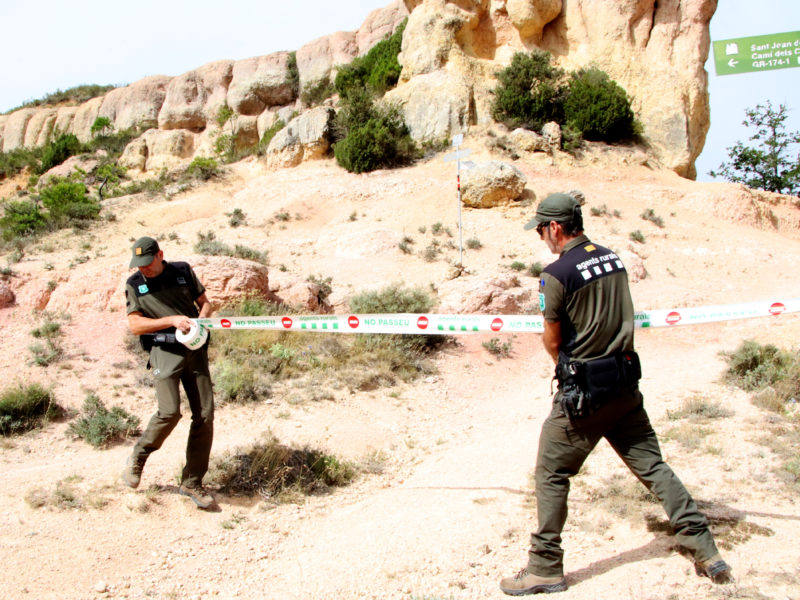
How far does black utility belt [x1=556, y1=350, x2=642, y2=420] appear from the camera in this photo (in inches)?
118

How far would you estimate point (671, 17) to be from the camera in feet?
78.8

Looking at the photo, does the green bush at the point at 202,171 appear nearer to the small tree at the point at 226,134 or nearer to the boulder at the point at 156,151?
the small tree at the point at 226,134

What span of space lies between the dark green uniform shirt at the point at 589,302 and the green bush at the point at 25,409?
527cm

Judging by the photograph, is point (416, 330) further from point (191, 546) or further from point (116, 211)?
point (116, 211)

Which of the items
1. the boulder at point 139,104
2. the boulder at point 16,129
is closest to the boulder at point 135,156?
the boulder at point 139,104

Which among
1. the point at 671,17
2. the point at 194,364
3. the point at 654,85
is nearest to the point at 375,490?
the point at 194,364

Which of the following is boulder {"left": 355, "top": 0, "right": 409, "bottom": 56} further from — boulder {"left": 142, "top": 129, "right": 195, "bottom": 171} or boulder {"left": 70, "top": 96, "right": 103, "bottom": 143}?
boulder {"left": 70, "top": 96, "right": 103, "bottom": 143}

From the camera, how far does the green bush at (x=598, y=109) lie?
22.0 metres

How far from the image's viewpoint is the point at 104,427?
5648 mm

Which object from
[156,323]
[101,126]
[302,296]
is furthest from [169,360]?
[101,126]

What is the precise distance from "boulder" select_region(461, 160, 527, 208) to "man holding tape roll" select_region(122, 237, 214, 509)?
14.0 m

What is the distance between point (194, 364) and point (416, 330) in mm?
1697

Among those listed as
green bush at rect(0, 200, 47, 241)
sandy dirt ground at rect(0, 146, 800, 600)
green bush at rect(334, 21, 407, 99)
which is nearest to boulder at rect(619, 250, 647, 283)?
sandy dirt ground at rect(0, 146, 800, 600)

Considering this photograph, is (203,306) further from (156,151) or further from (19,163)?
(19,163)
